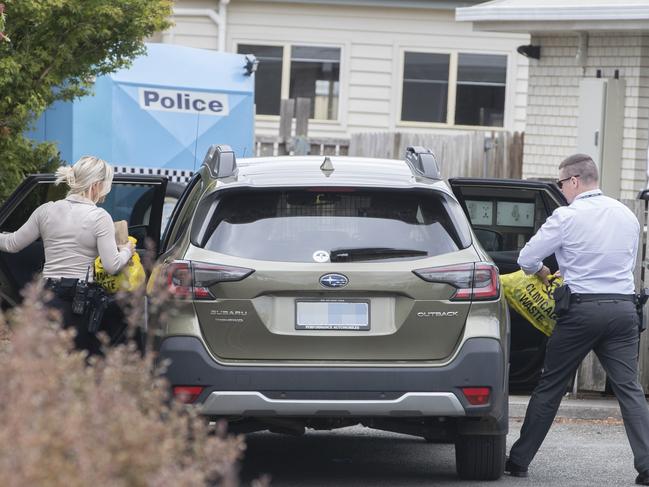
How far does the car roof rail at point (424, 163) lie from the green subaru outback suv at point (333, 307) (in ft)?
1.11

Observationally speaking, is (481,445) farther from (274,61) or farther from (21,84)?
(274,61)

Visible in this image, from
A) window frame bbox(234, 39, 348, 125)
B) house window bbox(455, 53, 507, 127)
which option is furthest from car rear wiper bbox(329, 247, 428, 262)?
house window bbox(455, 53, 507, 127)

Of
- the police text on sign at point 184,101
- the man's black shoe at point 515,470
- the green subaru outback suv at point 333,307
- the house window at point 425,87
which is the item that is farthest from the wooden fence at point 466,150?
the green subaru outback suv at point 333,307

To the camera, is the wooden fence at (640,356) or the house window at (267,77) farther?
the house window at (267,77)

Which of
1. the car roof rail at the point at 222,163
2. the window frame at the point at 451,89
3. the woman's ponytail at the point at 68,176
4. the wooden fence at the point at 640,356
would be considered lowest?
the wooden fence at the point at 640,356

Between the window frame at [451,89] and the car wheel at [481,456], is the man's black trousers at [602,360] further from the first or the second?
the window frame at [451,89]

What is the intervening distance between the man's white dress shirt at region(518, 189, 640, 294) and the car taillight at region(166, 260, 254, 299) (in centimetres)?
183

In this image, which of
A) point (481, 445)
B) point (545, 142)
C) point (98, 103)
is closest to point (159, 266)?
point (481, 445)

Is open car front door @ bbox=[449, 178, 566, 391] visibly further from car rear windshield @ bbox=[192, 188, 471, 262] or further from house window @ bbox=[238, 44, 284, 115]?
house window @ bbox=[238, 44, 284, 115]

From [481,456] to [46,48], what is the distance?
16.2 feet

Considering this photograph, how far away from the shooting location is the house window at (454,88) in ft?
84.9

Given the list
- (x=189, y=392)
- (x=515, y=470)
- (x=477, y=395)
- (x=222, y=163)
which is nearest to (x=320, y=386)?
(x=189, y=392)

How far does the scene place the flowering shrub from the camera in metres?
3.76

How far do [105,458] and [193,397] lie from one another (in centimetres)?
277
